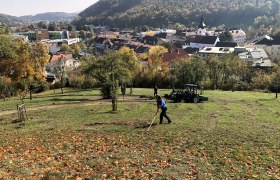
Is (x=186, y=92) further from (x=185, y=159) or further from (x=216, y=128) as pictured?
(x=185, y=159)

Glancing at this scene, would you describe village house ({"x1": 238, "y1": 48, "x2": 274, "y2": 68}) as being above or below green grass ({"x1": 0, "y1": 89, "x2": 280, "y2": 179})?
below

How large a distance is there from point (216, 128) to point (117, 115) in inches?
344

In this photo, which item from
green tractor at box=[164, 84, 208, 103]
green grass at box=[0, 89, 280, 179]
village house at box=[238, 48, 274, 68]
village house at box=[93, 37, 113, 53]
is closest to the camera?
green grass at box=[0, 89, 280, 179]

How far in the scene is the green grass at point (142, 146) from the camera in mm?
13438

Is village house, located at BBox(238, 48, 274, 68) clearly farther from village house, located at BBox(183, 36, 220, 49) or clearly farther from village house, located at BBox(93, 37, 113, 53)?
village house, located at BBox(93, 37, 113, 53)

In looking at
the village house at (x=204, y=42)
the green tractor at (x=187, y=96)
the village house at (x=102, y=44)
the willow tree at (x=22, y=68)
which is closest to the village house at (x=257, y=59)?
the green tractor at (x=187, y=96)

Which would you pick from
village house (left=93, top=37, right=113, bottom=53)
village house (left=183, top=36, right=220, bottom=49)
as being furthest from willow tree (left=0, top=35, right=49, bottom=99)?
village house (left=93, top=37, right=113, bottom=53)

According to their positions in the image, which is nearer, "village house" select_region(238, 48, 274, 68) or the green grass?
the green grass

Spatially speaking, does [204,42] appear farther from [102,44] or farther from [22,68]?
[22,68]

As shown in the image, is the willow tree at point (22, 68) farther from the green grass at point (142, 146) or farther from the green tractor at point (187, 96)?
the green tractor at point (187, 96)

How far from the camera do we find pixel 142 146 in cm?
1692

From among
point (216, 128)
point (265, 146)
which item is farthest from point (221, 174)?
point (216, 128)

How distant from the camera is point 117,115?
25891 millimetres

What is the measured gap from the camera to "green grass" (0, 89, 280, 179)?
13438 millimetres
